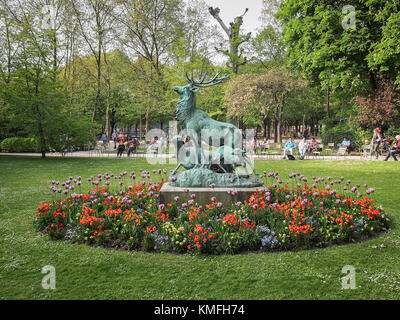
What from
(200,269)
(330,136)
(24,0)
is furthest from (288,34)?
(24,0)

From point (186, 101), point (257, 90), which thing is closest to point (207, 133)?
point (186, 101)

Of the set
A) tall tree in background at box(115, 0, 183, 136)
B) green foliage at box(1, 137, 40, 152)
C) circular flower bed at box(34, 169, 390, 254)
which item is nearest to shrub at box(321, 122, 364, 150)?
tall tree in background at box(115, 0, 183, 136)

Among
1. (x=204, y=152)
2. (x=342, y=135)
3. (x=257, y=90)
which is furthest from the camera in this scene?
(x=257, y=90)

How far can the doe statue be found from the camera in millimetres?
6543

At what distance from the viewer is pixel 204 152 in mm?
6945

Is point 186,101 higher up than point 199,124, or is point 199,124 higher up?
point 186,101

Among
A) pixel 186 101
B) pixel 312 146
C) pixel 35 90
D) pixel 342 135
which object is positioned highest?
pixel 35 90

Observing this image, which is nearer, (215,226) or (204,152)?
(215,226)

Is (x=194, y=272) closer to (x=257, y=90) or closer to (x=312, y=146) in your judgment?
(x=312, y=146)

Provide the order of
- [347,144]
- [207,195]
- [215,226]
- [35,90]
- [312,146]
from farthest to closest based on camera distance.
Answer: [312,146]
[347,144]
[35,90]
[207,195]
[215,226]

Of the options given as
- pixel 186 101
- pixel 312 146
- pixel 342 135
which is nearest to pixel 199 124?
pixel 186 101

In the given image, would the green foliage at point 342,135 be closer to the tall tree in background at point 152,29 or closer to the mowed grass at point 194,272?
the tall tree in background at point 152,29

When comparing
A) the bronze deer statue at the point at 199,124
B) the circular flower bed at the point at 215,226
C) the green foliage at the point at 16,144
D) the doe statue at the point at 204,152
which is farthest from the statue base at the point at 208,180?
the green foliage at the point at 16,144

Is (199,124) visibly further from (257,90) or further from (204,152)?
(257,90)
